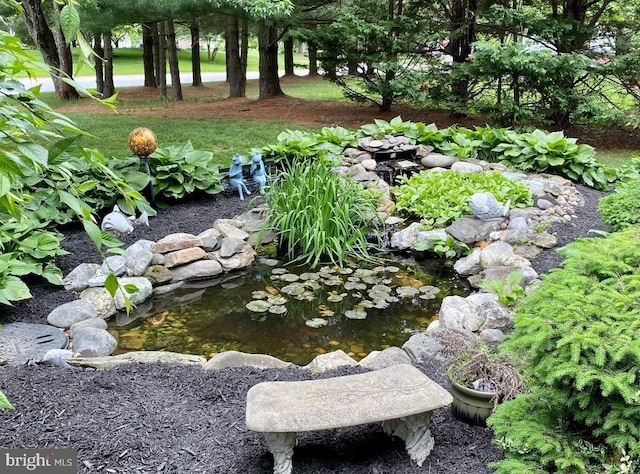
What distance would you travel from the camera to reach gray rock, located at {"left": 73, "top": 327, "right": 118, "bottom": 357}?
3.37 meters

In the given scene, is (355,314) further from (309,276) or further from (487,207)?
(487,207)

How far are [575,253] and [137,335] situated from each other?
2863 mm

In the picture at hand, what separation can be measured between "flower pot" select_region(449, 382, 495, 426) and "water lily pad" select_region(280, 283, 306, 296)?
225 centimetres

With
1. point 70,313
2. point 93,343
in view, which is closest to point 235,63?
point 70,313

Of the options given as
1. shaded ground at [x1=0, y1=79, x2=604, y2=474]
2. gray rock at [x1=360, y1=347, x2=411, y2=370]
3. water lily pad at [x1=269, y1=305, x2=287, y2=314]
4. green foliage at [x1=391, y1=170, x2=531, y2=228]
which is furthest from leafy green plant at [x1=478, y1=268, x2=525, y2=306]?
green foliage at [x1=391, y1=170, x2=531, y2=228]

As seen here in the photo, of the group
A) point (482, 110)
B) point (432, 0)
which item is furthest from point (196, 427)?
point (432, 0)

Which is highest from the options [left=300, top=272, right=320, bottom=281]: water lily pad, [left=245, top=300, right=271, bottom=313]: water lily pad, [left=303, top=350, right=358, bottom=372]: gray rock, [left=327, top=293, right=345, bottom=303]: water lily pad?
[left=303, top=350, right=358, bottom=372]: gray rock

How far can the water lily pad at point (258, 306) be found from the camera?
169 inches

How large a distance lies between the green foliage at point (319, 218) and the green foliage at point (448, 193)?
59 cm

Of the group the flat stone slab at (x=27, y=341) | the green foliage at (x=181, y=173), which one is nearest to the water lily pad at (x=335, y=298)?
the flat stone slab at (x=27, y=341)

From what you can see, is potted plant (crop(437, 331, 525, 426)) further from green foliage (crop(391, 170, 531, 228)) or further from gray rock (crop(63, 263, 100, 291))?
green foliage (crop(391, 170, 531, 228))

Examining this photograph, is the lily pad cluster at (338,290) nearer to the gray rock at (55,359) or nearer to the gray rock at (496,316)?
the gray rock at (496,316)

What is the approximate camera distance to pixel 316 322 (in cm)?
410

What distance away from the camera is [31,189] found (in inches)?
190
